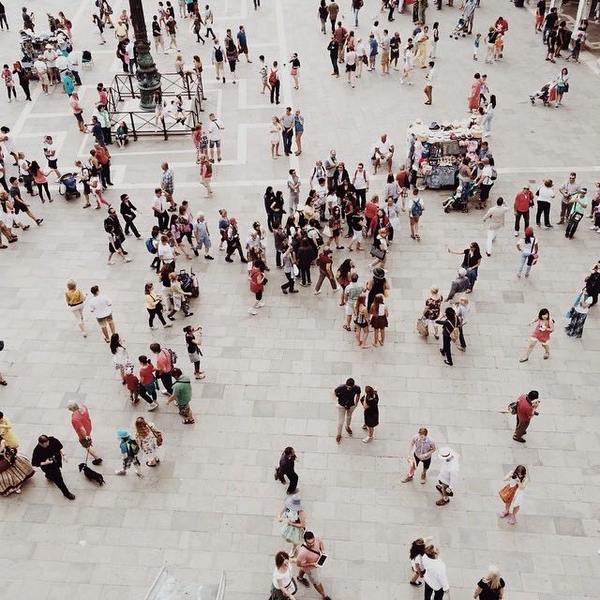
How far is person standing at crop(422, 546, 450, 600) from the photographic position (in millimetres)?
9891

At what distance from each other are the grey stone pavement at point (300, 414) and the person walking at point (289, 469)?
0.52 m

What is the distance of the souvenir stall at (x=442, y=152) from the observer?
20.6 metres

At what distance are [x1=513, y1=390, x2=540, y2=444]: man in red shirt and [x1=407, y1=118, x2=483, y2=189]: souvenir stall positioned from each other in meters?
9.67

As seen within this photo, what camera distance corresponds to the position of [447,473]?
1168 centimetres

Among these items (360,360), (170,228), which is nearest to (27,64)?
(170,228)

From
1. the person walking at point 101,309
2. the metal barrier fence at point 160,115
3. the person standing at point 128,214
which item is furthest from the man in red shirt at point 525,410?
the metal barrier fence at point 160,115

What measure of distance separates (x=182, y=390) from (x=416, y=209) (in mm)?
8592

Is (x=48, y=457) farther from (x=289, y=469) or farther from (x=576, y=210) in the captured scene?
(x=576, y=210)

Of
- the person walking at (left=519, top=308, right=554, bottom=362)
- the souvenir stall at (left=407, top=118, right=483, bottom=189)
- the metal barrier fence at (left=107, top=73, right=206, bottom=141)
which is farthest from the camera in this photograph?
the metal barrier fence at (left=107, top=73, right=206, bottom=141)

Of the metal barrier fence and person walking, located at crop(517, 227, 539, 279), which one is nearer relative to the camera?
person walking, located at crop(517, 227, 539, 279)

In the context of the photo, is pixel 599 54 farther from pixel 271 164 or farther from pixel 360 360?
pixel 360 360

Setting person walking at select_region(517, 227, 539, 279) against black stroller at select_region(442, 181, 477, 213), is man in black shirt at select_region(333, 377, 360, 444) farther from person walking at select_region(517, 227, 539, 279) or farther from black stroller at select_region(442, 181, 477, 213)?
black stroller at select_region(442, 181, 477, 213)

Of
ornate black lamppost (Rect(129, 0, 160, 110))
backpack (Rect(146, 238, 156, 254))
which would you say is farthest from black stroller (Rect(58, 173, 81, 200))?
ornate black lamppost (Rect(129, 0, 160, 110))

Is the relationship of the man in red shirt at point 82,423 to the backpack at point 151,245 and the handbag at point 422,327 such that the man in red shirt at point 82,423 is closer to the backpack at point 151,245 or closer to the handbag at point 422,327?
the backpack at point 151,245
